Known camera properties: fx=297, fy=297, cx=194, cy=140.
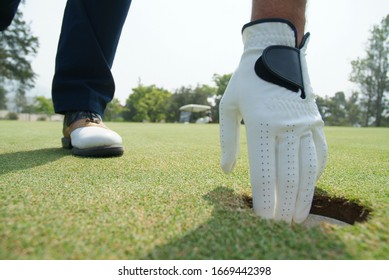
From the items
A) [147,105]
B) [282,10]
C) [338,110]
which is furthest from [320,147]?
[338,110]

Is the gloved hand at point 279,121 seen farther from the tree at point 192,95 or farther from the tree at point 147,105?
the tree at point 192,95

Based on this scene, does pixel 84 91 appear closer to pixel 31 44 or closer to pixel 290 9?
pixel 290 9

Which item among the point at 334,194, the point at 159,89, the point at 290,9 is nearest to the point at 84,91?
the point at 290,9

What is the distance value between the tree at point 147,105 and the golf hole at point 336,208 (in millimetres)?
33420

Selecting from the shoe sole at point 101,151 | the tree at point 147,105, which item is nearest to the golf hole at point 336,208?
the shoe sole at point 101,151

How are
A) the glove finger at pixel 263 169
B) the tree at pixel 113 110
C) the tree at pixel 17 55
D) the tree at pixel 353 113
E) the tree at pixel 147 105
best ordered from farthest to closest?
the tree at pixel 113 110, the tree at pixel 147 105, the tree at pixel 353 113, the tree at pixel 17 55, the glove finger at pixel 263 169

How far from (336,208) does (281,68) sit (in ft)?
1.79

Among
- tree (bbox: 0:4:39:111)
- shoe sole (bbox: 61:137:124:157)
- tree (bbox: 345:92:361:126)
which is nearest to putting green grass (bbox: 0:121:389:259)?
shoe sole (bbox: 61:137:124:157)

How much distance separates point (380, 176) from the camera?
1355 mm

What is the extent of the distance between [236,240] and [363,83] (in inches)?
1180

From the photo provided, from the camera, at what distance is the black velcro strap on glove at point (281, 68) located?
0.94m

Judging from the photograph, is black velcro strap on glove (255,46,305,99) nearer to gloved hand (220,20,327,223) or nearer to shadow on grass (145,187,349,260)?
gloved hand (220,20,327,223)

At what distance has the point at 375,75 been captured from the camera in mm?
25781

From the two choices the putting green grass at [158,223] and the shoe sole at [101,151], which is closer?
the putting green grass at [158,223]
